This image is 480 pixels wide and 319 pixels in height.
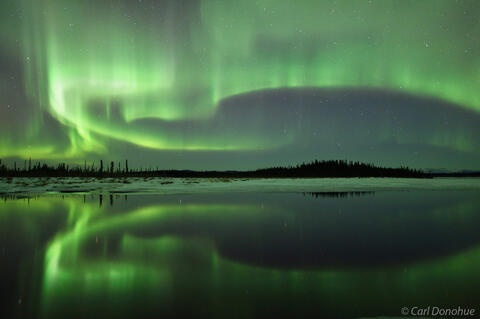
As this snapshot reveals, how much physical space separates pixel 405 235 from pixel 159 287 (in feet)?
25.9

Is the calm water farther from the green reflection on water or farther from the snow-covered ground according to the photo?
the snow-covered ground

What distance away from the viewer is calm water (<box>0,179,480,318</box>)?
529 centimetres

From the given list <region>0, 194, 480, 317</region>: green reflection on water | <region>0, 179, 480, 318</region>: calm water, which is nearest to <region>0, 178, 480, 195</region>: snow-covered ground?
<region>0, 179, 480, 318</region>: calm water

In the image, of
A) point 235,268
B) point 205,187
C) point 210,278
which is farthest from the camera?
point 205,187

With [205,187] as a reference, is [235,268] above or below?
below

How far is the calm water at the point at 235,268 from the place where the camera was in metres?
5.29

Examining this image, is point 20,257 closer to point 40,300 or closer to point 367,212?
point 40,300

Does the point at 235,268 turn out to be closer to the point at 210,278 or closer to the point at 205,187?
the point at 210,278

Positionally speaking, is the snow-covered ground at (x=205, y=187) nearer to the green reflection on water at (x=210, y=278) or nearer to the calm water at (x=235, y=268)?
the calm water at (x=235, y=268)

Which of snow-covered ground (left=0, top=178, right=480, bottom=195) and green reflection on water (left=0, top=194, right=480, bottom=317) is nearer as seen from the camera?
green reflection on water (left=0, top=194, right=480, bottom=317)

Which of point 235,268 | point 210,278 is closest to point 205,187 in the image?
point 235,268

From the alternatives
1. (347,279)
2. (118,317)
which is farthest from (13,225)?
(347,279)

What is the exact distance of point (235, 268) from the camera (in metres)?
7.19

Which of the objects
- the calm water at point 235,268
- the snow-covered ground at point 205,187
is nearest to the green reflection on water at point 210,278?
the calm water at point 235,268
